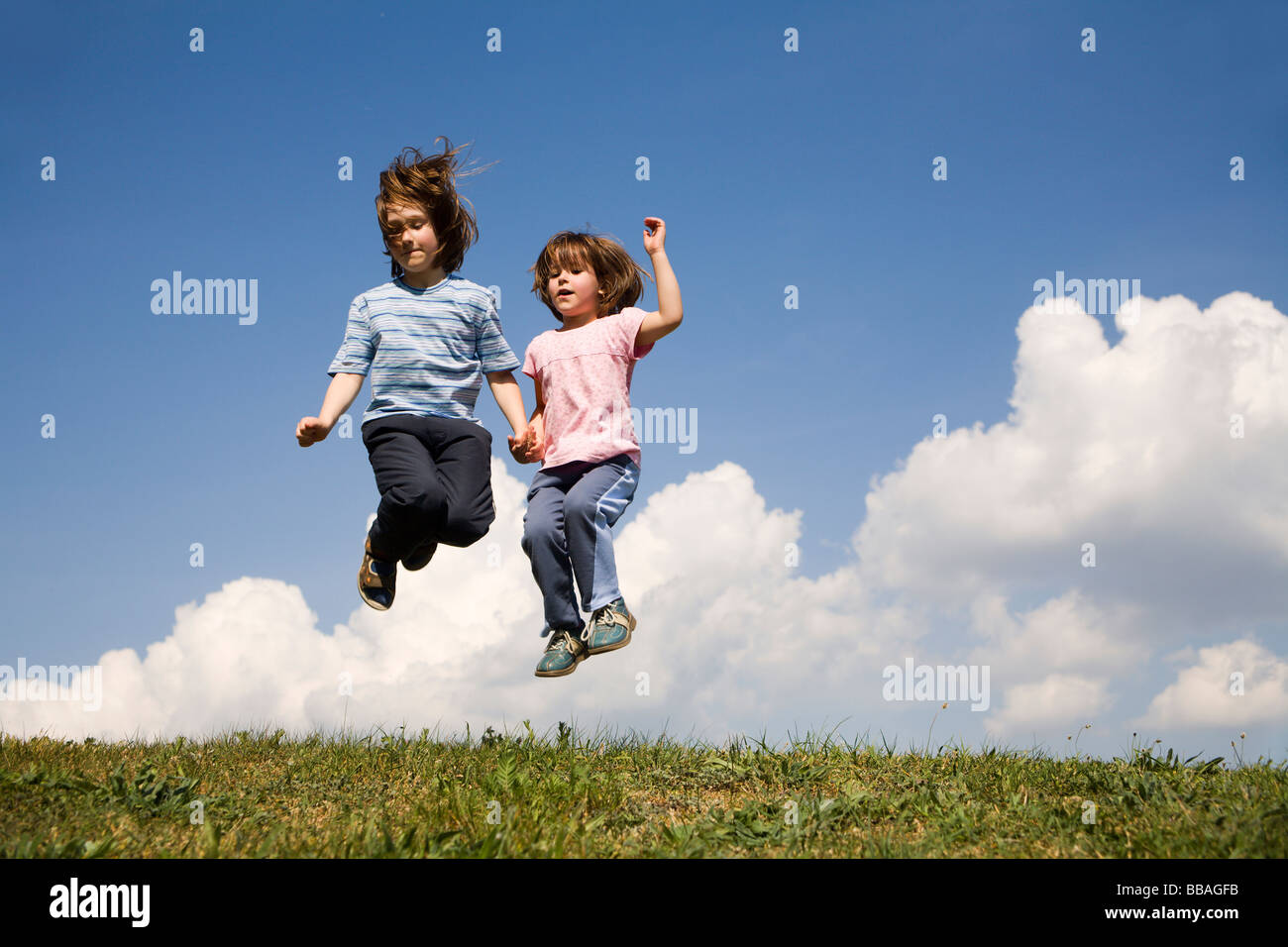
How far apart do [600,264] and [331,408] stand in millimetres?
2178

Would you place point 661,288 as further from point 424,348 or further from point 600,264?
point 424,348

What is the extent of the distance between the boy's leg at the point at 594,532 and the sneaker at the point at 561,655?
22 centimetres

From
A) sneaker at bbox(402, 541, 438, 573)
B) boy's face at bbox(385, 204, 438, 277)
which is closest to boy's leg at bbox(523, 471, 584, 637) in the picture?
sneaker at bbox(402, 541, 438, 573)

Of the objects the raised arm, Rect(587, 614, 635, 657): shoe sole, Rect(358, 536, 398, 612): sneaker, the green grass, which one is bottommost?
the green grass

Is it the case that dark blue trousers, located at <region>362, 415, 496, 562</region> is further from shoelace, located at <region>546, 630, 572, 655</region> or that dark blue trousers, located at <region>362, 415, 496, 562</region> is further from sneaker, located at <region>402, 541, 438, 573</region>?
shoelace, located at <region>546, 630, 572, 655</region>

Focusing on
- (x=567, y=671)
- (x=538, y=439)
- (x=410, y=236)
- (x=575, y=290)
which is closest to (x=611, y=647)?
(x=567, y=671)

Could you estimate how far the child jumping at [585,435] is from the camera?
620cm

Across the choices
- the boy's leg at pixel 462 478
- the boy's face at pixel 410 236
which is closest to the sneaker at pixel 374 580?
the boy's leg at pixel 462 478

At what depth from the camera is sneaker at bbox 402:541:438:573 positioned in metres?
6.70

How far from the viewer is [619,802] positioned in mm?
4957

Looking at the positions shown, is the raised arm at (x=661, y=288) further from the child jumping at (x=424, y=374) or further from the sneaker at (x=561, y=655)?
the sneaker at (x=561, y=655)
